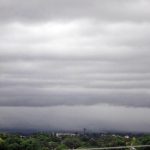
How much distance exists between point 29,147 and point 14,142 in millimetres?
3298

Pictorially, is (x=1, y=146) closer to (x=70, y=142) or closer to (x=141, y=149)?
(x=141, y=149)

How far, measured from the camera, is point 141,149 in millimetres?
28938

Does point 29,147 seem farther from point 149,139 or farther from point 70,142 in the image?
point 70,142

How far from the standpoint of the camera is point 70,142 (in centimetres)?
5903

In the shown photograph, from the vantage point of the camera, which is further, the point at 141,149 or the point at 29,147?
the point at 29,147

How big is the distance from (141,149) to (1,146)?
29.2 feet

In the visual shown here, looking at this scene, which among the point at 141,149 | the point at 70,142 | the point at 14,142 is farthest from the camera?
the point at 70,142

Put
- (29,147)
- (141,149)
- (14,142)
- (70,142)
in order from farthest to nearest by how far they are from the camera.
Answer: (70,142) < (14,142) < (29,147) < (141,149)

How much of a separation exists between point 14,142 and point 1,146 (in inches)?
112

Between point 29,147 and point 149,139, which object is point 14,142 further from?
point 149,139

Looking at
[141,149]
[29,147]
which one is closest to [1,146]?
[29,147]

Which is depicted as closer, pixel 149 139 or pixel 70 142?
pixel 149 139

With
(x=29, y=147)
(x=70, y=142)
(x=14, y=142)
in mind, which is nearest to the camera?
(x=29, y=147)

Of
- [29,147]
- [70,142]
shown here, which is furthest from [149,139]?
[70,142]
